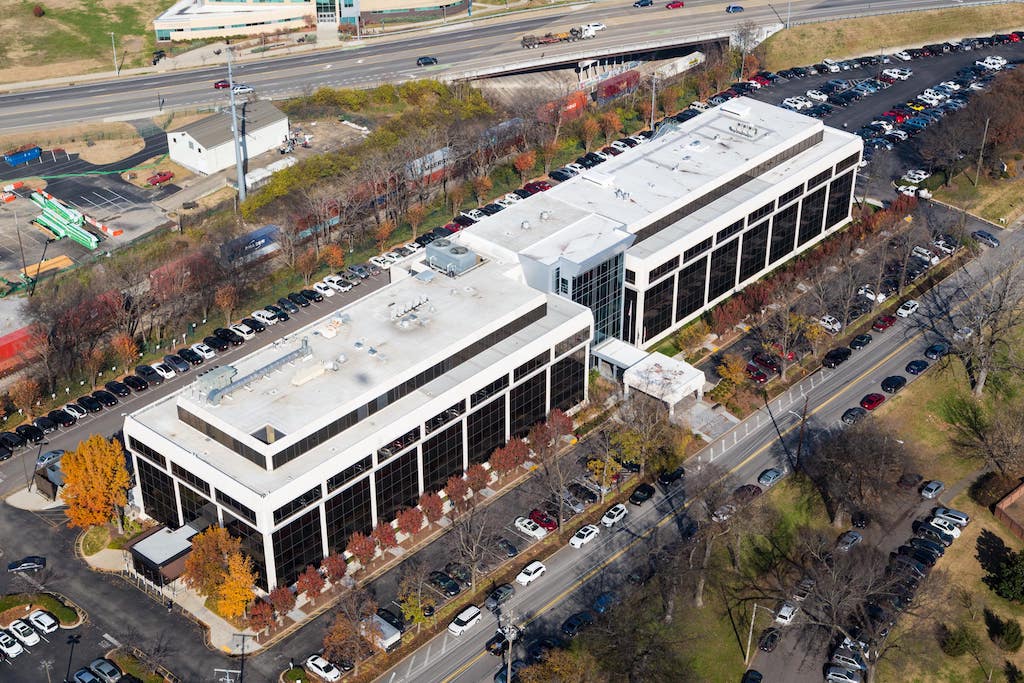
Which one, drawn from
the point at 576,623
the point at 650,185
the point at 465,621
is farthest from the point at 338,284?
the point at 576,623

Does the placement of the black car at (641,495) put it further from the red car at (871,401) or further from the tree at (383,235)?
the tree at (383,235)

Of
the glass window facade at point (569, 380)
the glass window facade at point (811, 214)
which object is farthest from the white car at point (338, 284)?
the glass window facade at point (811, 214)

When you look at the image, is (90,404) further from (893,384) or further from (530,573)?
(893,384)

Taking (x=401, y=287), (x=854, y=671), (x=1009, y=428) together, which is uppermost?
(x=401, y=287)

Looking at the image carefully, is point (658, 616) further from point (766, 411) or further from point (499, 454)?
point (766, 411)

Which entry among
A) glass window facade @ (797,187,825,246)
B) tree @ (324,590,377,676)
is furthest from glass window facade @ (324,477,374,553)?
glass window facade @ (797,187,825,246)

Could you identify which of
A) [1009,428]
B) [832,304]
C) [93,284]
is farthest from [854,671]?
[93,284]

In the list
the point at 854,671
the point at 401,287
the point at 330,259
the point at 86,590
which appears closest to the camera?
the point at 854,671

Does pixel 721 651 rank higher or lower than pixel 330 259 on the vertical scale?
lower
